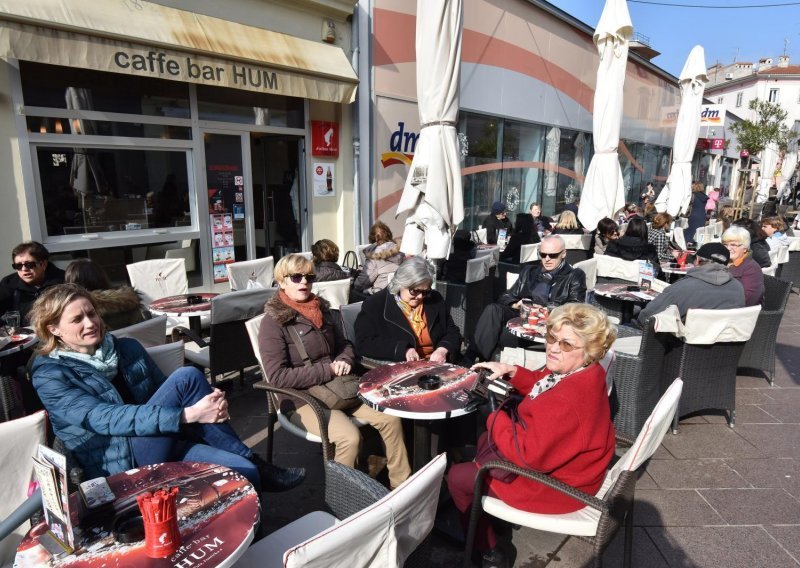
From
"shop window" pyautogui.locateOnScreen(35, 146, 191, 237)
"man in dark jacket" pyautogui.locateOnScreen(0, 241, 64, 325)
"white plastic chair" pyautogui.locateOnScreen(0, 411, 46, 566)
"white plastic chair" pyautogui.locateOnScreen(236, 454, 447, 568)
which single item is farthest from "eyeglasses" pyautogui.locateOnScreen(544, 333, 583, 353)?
"shop window" pyautogui.locateOnScreen(35, 146, 191, 237)

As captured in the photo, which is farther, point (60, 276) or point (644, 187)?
point (644, 187)

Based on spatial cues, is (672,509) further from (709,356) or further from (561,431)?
(561,431)

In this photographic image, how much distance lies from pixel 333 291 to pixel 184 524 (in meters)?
3.04

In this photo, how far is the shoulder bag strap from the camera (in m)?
3.09

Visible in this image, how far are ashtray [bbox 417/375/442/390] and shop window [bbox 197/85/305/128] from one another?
206 inches

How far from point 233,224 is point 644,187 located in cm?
1942

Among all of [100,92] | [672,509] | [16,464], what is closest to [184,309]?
[16,464]

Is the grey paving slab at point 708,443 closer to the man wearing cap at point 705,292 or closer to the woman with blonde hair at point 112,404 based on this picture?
the man wearing cap at point 705,292

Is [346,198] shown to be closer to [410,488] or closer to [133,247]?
[133,247]

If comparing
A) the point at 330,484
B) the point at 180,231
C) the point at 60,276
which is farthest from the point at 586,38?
the point at 330,484

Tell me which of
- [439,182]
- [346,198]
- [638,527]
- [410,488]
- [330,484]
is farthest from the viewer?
[346,198]

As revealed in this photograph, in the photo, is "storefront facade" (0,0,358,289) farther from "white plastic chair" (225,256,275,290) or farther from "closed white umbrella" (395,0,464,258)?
"closed white umbrella" (395,0,464,258)

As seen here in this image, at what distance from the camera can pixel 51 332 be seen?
227 cm

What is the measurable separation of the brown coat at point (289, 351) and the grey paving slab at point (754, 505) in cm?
244
